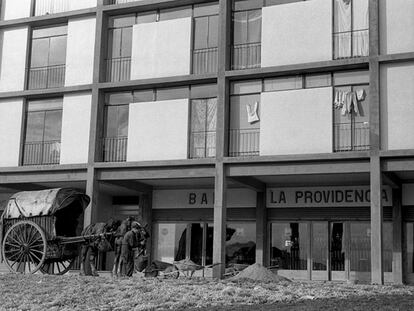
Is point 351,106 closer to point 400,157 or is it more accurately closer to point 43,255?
point 400,157

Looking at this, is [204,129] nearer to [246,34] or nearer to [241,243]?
[246,34]

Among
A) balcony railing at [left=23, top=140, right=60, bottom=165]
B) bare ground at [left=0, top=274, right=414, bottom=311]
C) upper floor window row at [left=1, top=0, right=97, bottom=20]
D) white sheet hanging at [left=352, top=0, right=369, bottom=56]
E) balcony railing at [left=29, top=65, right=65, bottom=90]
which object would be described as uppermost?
upper floor window row at [left=1, top=0, right=97, bottom=20]

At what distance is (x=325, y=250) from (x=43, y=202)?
1132 centimetres

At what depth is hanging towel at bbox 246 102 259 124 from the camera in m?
24.7

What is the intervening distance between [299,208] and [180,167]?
5.47m

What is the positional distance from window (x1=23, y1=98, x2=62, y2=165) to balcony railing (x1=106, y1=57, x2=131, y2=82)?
99.9 inches

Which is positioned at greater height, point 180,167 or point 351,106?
point 351,106

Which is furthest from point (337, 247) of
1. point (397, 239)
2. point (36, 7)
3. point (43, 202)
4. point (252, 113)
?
point (36, 7)

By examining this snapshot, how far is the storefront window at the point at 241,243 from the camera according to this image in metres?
28.2

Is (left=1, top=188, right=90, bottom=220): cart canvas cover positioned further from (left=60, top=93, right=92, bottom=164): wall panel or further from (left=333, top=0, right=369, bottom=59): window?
(left=333, top=0, right=369, bottom=59): window

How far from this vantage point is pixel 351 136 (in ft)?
76.3

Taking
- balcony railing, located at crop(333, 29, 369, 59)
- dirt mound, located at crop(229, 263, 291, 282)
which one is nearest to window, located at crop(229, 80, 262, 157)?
balcony railing, located at crop(333, 29, 369, 59)

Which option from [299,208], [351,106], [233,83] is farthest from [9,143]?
[351,106]

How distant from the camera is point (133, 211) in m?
31.0
